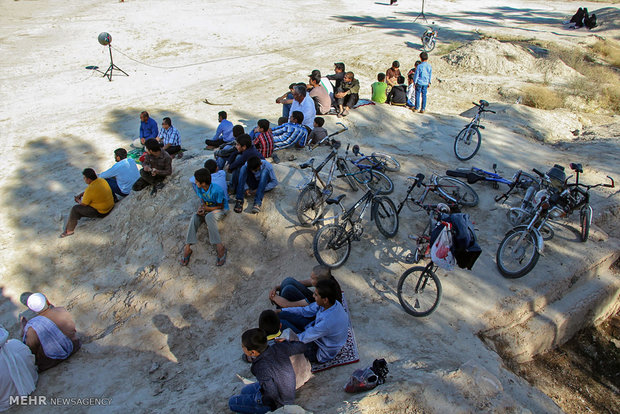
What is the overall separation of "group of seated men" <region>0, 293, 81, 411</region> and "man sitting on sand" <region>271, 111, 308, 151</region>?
5113mm

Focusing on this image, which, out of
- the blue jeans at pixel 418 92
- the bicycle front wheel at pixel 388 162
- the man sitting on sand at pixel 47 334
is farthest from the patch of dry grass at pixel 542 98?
the man sitting on sand at pixel 47 334

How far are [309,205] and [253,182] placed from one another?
1.10 m

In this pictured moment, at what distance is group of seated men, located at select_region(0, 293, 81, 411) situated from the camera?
4.83 m

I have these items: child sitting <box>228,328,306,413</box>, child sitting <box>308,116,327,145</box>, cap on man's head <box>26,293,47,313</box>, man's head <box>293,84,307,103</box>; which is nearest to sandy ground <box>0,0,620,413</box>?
child sitting <box>228,328,306,413</box>

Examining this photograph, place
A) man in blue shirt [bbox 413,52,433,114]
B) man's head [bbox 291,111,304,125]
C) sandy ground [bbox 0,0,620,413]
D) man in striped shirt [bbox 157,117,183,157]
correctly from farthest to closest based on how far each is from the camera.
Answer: man in blue shirt [bbox 413,52,433,114]
man in striped shirt [bbox 157,117,183,157]
man's head [bbox 291,111,304,125]
sandy ground [bbox 0,0,620,413]

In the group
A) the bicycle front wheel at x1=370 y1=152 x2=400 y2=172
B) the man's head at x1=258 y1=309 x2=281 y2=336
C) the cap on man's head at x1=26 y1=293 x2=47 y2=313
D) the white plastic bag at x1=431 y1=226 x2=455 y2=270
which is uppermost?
the bicycle front wheel at x1=370 y1=152 x2=400 y2=172

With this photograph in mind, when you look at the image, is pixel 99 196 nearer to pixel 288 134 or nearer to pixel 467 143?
pixel 288 134

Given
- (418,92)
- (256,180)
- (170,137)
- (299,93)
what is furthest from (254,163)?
(418,92)

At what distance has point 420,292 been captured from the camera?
564cm

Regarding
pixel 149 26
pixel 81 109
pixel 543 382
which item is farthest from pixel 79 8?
pixel 543 382

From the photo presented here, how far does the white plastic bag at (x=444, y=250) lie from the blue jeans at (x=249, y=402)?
287 centimetres

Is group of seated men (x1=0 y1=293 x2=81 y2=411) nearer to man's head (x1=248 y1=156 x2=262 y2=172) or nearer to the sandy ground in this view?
the sandy ground

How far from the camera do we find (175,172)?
317 inches

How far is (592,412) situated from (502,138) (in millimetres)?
7475
